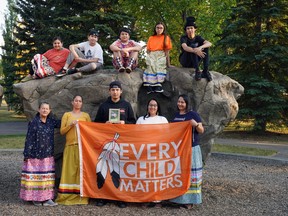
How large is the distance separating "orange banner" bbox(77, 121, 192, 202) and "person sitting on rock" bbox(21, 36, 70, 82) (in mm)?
1768

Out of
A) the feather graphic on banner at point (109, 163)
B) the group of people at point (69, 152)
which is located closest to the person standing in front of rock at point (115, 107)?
the group of people at point (69, 152)

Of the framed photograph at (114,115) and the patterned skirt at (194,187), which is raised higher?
the framed photograph at (114,115)

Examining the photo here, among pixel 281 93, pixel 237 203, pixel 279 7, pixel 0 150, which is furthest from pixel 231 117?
pixel 279 7

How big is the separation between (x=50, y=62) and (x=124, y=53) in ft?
5.15

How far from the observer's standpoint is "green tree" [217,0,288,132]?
15188 mm

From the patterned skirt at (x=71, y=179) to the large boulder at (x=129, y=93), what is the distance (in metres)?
0.82

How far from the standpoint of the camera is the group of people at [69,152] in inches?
220

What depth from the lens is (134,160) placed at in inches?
224

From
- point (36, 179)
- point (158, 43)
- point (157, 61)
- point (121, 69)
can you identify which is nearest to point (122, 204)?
point (36, 179)

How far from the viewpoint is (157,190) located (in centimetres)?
568

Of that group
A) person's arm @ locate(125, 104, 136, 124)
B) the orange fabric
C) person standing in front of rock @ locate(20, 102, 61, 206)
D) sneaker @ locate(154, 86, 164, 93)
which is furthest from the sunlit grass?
person standing in front of rock @ locate(20, 102, 61, 206)

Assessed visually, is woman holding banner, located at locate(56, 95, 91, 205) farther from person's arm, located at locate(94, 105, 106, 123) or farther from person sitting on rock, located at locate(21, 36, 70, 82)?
person sitting on rock, located at locate(21, 36, 70, 82)

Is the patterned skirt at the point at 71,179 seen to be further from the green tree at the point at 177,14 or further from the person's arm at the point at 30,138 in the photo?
the green tree at the point at 177,14

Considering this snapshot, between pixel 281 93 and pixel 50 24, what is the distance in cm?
1500
